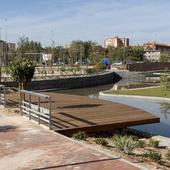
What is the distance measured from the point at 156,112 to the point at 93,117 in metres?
10.3

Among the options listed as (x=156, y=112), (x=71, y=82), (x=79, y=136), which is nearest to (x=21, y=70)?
(x=79, y=136)

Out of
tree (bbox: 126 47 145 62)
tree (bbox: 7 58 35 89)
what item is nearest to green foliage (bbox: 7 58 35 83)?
tree (bbox: 7 58 35 89)

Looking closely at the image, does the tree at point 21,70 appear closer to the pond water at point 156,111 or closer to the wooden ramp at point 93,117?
the wooden ramp at point 93,117

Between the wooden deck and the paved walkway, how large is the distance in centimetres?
159

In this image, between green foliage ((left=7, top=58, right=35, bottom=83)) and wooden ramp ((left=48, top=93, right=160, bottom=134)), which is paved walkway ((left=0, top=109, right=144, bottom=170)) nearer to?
wooden ramp ((left=48, top=93, right=160, bottom=134))

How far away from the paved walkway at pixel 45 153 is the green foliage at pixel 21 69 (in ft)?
17.9

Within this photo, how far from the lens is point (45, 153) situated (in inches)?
419

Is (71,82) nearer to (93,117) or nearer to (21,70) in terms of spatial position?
(21,70)

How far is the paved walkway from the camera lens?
9.31 meters

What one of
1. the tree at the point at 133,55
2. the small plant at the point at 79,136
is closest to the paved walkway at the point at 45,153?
the small plant at the point at 79,136

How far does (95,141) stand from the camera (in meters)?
13.8

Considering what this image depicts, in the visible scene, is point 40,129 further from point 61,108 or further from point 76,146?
point 61,108

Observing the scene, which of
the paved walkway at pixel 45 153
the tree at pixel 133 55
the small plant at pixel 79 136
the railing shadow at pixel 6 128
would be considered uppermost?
the tree at pixel 133 55

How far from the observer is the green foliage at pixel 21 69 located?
19.4m
